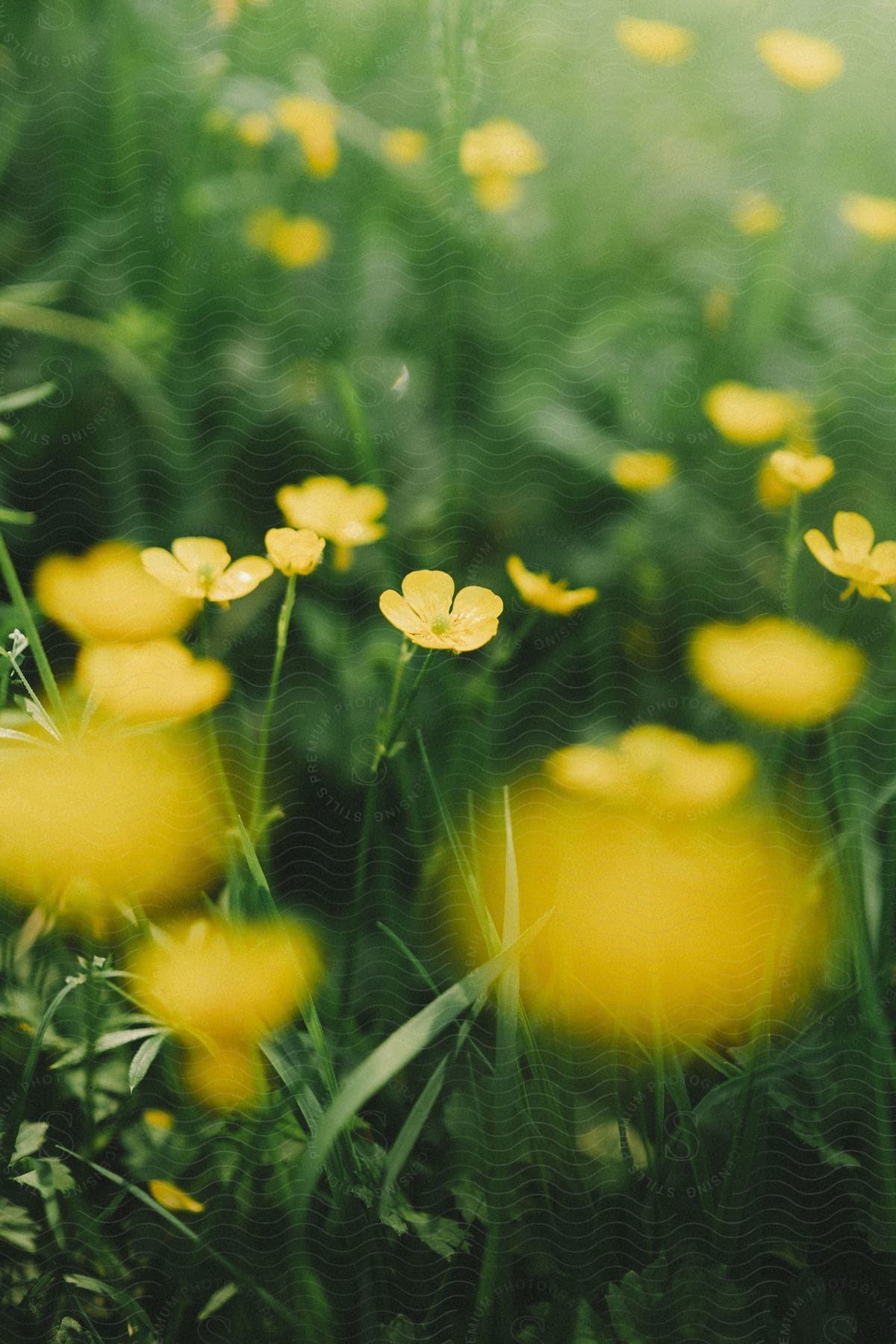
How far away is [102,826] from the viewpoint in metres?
0.59

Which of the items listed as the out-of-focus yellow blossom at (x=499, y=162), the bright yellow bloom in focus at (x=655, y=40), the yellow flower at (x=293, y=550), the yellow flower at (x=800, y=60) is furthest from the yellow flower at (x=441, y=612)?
the bright yellow bloom in focus at (x=655, y=40)

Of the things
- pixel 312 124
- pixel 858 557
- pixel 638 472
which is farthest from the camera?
pixel 312 124

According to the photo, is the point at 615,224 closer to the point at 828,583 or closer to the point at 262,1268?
the point at 828,583

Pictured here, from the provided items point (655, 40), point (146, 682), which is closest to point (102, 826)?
point (146, 682)

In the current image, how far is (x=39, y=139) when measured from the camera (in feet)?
3.34

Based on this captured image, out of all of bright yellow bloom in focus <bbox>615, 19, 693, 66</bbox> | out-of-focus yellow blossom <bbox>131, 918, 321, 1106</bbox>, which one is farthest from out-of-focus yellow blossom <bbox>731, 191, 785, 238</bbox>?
out-of-focus yellow blossom <bbox>131, 918, 321, 1106</bbox>

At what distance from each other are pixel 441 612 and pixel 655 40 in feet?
2.85

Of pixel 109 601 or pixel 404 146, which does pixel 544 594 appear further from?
pixel 404 146

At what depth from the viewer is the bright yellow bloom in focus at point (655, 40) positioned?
1.10m

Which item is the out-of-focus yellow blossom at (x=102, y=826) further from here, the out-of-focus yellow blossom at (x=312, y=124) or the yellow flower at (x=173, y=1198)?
the out-of-focus yellow blossom at (x=312, y=124)

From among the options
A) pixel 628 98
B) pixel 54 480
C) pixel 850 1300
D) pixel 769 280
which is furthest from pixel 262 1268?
pixel 628 98

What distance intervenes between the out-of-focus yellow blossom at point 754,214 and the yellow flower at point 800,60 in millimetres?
126

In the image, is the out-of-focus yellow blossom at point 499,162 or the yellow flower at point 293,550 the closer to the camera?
the yellow flower at point 293,550

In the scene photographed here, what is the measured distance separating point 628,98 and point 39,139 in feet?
2.25
